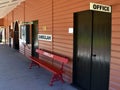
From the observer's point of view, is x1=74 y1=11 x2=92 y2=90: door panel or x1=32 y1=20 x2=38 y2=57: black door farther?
x1=32 y1=20 x2=38 y2=57: black door

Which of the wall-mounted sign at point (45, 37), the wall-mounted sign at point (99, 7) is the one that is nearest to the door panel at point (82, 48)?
the wall-mounted sign at point (99, 7)

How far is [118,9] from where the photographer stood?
3.90 m

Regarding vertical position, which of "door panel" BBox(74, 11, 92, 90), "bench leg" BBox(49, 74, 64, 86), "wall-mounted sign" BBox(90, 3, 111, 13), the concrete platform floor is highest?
"wall-mounted sign" BBox(90, 3, 111, 13)

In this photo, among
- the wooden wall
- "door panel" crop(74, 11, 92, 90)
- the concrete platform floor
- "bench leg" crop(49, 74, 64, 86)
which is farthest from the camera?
"bench leg" crop(49, 74, 64, 86)

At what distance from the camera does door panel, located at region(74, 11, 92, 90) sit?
16.3 ft

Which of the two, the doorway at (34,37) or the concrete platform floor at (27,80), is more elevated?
the doorway at (34,37)

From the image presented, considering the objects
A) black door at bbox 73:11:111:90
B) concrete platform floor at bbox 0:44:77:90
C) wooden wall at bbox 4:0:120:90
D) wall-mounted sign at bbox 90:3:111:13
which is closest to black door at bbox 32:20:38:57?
wooden wall at bbox 4:0:120:90

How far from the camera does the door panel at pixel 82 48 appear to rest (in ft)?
16.3

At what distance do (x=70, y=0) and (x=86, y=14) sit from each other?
0.91m

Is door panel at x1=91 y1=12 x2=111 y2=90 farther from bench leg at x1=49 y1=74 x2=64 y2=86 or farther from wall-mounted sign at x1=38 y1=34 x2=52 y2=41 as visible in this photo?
wall-mounted sign at x1=38 y1=34 x2=52 y2=41

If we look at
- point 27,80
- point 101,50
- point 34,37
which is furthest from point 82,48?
point 34,37

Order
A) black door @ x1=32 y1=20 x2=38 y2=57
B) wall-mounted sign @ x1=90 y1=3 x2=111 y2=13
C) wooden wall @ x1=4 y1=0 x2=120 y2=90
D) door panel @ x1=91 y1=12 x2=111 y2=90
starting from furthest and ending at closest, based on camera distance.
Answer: black door @ x1=32 y1=20 x2=38 y2=57
door panel @ x1=91 y1=12 x2=111 y2=90
wooden wall @ x1=4 y1=0 x2=120 y2=90
wall-mounted sign @ x1=90 y1=3 x2=111 y2=13

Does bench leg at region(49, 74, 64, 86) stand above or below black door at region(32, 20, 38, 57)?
below

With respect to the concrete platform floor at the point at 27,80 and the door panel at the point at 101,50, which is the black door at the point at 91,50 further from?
the concrete platform floor at the point at 27,80
